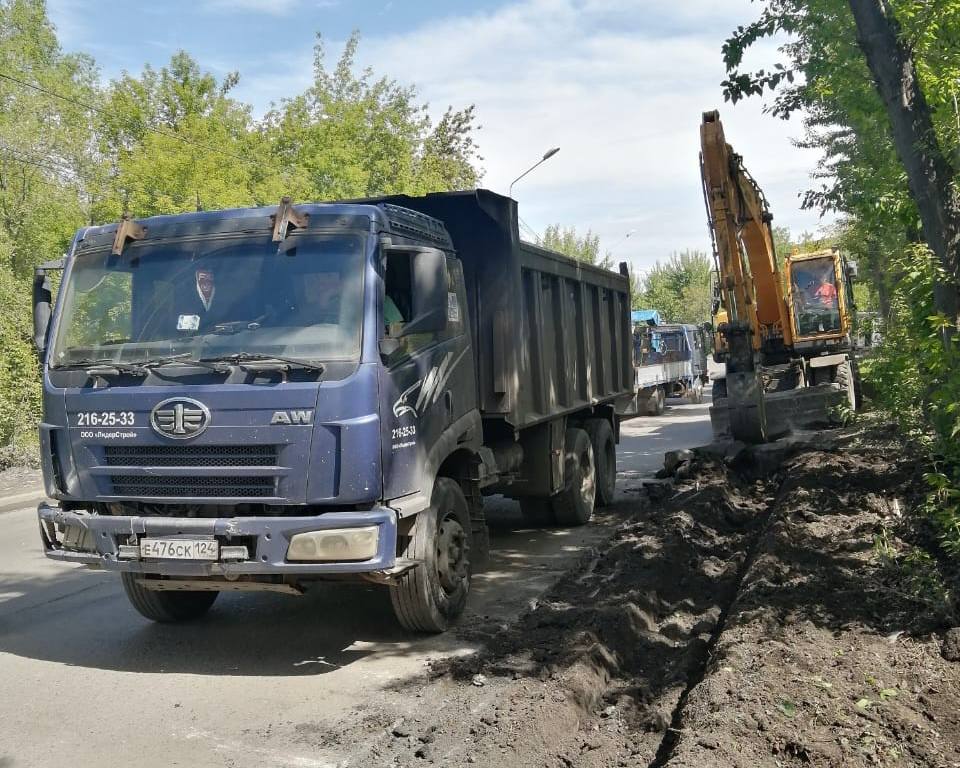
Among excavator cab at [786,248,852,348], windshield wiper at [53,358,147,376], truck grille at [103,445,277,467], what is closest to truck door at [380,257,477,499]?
truck grille at [103,445,277,467]

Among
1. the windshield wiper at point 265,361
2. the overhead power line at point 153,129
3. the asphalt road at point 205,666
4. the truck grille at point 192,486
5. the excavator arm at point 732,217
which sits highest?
the overhead power line at point 153,129

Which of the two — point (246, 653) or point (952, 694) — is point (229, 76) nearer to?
point (246, 653)

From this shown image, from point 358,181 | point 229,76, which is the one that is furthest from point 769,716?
point 229,76

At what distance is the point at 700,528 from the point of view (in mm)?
8922

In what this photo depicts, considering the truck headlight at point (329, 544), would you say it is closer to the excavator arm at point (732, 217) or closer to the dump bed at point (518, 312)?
the dump bed at point (518, 312)

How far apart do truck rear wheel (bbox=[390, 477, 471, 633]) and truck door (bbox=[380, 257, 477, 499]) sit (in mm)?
341

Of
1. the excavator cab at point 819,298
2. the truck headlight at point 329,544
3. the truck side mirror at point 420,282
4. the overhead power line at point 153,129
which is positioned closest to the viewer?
the truck headlight at point 329,544

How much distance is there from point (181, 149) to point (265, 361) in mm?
20868

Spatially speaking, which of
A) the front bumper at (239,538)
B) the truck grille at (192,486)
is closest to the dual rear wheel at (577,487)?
the front bumper at (239,538)

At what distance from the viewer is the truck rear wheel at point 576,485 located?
10.1 metres

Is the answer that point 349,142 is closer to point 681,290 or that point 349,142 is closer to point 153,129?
point 153,129

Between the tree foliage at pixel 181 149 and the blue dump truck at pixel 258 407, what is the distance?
51.0 ft

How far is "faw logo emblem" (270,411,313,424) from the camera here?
5297 mm

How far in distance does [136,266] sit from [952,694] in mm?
5084
